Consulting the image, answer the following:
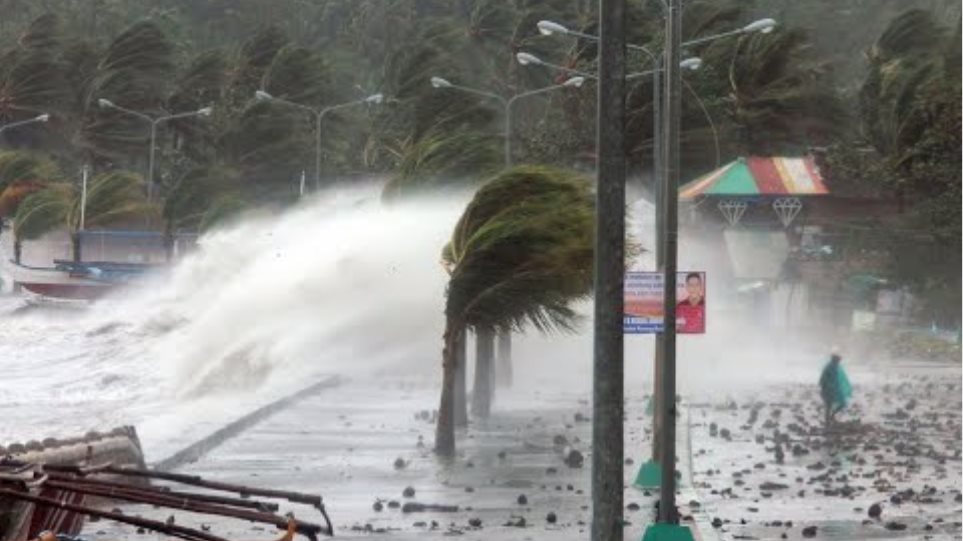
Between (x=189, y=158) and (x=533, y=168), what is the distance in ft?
332

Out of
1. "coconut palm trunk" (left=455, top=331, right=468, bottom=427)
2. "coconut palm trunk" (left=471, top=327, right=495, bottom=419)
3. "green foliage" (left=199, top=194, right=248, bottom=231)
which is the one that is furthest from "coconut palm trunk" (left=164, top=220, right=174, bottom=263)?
"coconut palm trunk" (left=455, top=331, right=468, bottom=427)

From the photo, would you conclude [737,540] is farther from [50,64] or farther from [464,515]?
[50,64]

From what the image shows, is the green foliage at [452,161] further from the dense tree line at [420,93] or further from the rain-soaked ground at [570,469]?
the dense tree line at [420,93]

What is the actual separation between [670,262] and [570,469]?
6.98 meters

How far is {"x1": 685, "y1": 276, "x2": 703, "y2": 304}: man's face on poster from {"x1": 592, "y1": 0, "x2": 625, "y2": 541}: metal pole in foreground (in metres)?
6.31

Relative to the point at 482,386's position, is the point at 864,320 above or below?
above

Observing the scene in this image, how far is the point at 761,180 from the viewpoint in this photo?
74688 millimetres

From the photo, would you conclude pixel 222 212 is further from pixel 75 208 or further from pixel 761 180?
pixel 761 180

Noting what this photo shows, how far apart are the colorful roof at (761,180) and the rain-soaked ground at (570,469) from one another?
1446 inches

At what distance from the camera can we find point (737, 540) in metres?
17.5

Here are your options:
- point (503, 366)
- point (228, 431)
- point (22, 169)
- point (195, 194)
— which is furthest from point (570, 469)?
point (22, 169)

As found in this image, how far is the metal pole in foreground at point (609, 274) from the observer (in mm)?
12305

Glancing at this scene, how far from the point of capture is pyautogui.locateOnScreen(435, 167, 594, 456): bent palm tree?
2342 centimetres

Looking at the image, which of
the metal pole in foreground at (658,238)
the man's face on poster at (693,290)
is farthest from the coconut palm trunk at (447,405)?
the man's face on poster at (693,290)
